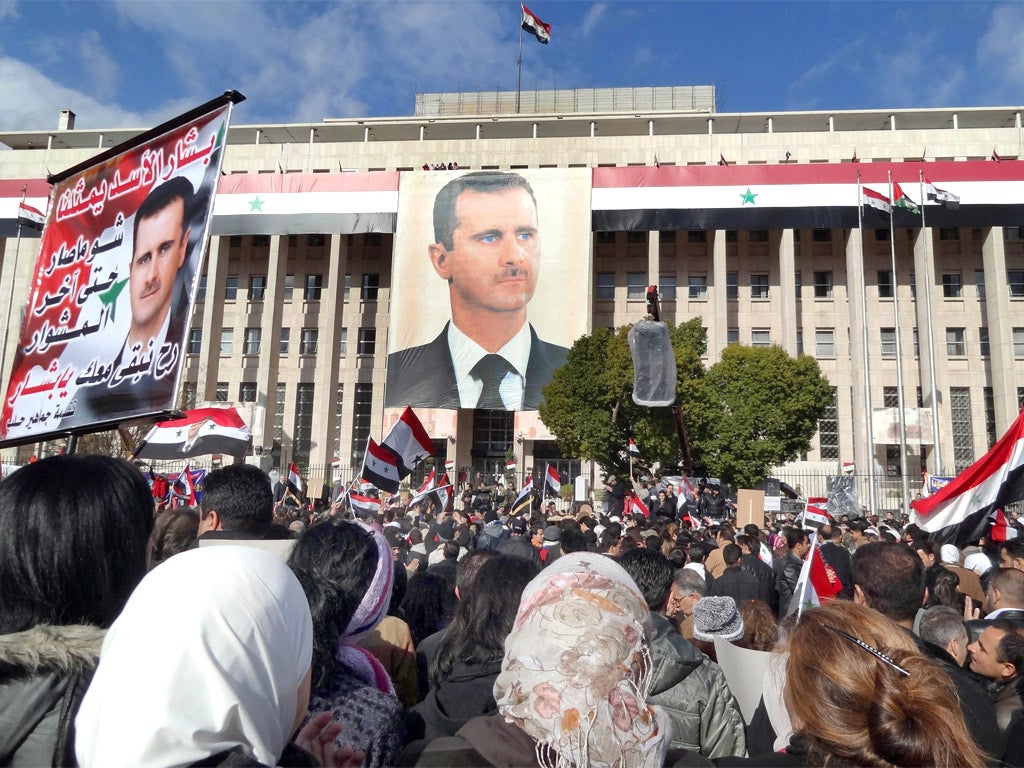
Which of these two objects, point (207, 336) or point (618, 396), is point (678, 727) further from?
point (207, 336)

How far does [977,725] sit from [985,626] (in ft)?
2.80

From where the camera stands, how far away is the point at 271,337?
140ft

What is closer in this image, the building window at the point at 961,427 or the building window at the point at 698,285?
the building window at the point at 961,427

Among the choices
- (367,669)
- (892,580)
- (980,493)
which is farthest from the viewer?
(980,493)

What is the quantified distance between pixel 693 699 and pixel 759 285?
4244 centimetres

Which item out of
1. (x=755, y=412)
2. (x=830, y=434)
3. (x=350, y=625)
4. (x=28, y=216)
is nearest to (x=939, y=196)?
(x=755, y=412)

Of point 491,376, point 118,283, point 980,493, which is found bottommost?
point 980,493

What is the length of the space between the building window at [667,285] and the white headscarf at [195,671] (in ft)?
141

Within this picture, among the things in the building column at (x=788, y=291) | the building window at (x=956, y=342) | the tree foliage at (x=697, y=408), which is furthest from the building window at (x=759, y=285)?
the building window at (x=956, y=342)

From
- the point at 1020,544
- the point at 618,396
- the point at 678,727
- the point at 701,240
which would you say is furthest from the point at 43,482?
the point at 701,240

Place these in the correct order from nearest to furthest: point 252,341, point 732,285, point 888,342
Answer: point 888,342, point 732,285, point 252,341

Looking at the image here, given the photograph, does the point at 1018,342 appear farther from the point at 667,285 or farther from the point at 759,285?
the point at 667,285

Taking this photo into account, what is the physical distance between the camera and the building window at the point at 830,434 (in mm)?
39812

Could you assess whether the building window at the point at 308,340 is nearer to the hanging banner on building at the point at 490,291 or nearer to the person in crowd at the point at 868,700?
the hanging banner on building at the point at 490,291
